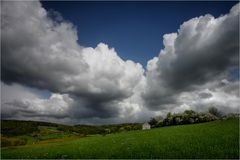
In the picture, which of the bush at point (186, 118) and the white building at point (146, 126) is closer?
the bush at point (186, 118)

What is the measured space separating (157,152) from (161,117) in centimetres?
8282

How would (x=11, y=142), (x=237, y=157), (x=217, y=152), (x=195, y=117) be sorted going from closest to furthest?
(x=237, y=157)
(x=217, y=152)
(x=11, y=142)
(x=195, y=117)

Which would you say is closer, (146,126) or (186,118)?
(186,118)

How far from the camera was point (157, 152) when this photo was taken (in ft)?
75.0

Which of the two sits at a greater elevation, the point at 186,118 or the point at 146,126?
the point at 186,118

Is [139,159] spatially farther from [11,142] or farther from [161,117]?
[161,117]

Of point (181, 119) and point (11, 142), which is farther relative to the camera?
point (181, 119)

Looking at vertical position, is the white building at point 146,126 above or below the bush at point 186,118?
below

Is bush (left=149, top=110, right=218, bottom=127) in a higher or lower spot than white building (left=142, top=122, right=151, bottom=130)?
higher

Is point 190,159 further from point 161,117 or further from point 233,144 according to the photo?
point 161,117

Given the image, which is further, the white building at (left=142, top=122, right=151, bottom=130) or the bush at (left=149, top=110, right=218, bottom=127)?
the white building at (left=142, top=122, right=151, bottom=130)

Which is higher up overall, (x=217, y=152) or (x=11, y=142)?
(x=217, y=152)

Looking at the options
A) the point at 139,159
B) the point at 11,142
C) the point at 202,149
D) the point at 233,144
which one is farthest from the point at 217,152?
the point at 11,142

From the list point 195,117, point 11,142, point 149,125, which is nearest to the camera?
point 11,142
